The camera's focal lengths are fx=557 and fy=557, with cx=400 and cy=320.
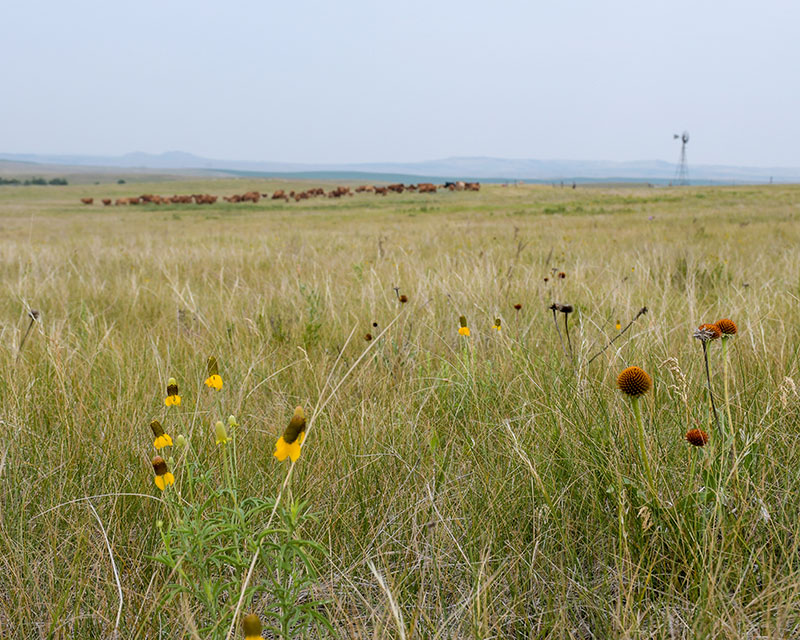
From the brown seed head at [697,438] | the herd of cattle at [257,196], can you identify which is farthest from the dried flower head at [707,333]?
the herd of cattle at [257,196]

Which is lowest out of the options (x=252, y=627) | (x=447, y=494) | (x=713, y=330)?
(x=447, y=494)

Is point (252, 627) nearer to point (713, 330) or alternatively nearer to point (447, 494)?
point (447, 494)

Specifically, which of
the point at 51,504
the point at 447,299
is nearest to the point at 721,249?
the point at 447,299

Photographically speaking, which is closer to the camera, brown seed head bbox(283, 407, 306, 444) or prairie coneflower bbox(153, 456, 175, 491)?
Result: brown seed head bbox(283, 407, 306, 444)

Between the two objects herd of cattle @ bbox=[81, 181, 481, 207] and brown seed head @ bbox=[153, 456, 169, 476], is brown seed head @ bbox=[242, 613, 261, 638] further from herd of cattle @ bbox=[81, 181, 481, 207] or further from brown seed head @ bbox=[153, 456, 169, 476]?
herd of cattle @ bbox=[81, 181, 481, 207]

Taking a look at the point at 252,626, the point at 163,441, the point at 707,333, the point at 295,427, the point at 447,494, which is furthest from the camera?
the point at 447,494

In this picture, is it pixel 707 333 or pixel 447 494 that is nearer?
pixel 707 333

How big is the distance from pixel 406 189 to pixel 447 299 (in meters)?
53.0

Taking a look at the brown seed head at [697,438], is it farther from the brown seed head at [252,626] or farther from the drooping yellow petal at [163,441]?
the drooping yellow petal at [163,441]

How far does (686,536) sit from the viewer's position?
Result: 123 cm

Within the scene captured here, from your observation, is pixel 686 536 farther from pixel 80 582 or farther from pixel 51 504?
pixel 51 504

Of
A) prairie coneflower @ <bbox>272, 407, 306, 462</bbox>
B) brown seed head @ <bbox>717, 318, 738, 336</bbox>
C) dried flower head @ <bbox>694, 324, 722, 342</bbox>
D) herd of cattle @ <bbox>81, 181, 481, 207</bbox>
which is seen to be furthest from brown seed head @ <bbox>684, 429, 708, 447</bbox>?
herd of cattle @ <bbox>81, 181, 481, 207</bbox>

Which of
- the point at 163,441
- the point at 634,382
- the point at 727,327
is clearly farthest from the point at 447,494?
the point at 727,327

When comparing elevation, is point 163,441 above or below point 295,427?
below
